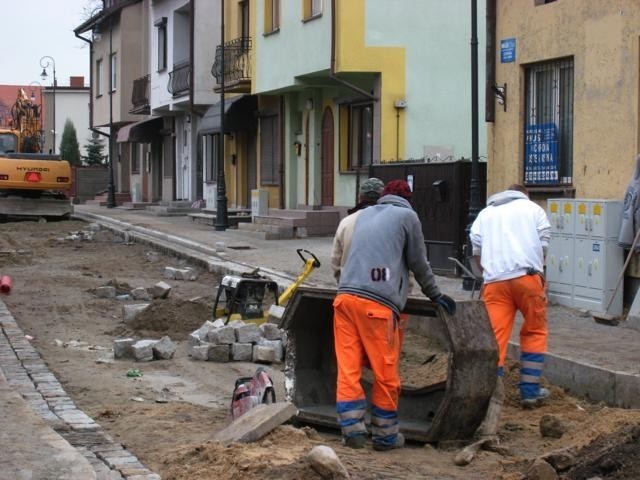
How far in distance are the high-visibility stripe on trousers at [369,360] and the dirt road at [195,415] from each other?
204mm

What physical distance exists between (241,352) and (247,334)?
0.77 ft

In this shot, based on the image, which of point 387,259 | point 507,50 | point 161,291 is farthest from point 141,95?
point 387,259

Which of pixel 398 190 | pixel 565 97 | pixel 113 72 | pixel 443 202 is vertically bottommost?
pixel 443 202

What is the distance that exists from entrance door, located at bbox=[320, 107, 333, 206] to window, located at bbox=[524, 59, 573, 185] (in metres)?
10.8

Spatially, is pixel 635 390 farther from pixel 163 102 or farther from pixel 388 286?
pixel 163 102

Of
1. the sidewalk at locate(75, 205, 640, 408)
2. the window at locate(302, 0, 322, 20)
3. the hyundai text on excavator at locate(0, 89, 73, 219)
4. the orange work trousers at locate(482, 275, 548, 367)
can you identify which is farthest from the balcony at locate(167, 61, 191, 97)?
the orange work trousers at locate(482, 275, 548, 367)

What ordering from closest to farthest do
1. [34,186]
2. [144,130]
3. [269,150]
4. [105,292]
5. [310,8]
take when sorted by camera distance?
[105,292] < [310,8] < [269,150] < [34,186] < [144,130]

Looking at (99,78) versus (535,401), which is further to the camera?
(99,78)

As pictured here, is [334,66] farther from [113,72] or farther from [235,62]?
[113,72]

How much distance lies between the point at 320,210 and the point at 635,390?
1724cm

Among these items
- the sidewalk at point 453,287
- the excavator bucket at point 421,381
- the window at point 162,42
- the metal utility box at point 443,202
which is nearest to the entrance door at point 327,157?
the sidewalk at point 453,287

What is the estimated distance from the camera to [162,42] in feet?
126

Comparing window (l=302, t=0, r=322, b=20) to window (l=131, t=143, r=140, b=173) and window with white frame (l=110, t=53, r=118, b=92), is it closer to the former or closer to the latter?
window with white frame (l=110, t=53, r=118, b=92)

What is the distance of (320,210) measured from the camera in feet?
85.0
